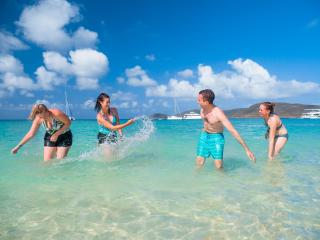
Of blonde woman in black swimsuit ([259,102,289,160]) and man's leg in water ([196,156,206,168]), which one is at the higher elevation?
blonde woman in black swimsuit ([259,102,289,160])

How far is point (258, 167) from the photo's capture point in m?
7.39

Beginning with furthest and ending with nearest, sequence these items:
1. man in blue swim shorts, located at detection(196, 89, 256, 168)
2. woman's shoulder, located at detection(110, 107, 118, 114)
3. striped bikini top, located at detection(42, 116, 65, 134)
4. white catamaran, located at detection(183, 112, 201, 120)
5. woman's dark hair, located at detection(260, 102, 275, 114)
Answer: white catamaran, located at detection(183, 112, 201, 120)
woman's dark hair, located at detection(260, 102, 275, 114)
woman's shoulder, located at detection(110, 107, 118, 114)
striped bikini top, located at detection(42, 116, 65, 134)
man in blue swim shorts, located at detection(196, 89, 256, 168)

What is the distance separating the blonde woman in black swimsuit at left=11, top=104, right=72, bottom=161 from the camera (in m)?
6.62

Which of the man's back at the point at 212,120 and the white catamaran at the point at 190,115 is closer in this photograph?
the man's back at the point at 212,120

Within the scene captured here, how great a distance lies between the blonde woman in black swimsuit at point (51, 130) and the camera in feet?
21.7

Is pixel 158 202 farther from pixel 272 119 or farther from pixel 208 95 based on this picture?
pixel 272 119

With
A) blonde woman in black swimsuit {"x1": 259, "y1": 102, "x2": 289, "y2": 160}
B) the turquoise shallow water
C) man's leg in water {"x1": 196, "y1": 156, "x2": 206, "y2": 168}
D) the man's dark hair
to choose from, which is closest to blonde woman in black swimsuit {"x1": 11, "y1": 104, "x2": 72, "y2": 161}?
the turquoise shallow water

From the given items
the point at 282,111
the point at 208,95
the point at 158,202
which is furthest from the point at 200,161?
the point at 282,111

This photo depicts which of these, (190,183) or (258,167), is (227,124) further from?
(258,167)

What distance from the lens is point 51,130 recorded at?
7082mm

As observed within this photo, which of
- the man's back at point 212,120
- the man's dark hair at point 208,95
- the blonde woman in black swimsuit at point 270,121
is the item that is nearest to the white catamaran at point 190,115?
the blonde woman in black swimsuit at point 270,121

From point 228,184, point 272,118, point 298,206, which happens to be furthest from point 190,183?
point 272,118

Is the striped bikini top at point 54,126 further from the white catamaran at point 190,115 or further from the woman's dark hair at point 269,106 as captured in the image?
the white catamaran at point 190,115

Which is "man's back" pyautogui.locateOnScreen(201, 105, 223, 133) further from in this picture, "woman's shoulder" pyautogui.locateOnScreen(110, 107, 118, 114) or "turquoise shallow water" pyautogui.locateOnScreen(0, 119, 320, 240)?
"woman's shoulder" pyautogui.locateOnScreen(110, 107, 118, 114)
